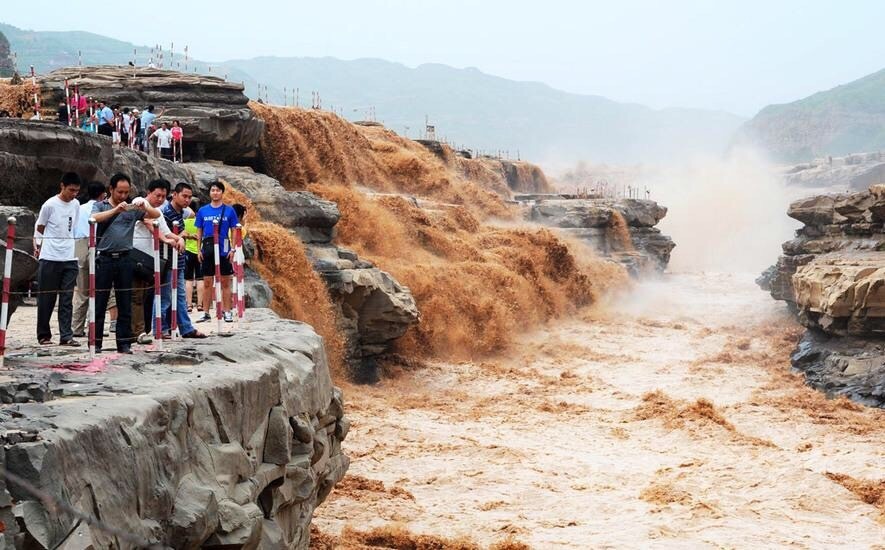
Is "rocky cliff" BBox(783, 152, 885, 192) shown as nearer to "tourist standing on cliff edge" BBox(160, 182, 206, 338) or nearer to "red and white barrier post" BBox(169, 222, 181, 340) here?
"tourist standing on cliff edge" BBox(160, 182, 206, 338)

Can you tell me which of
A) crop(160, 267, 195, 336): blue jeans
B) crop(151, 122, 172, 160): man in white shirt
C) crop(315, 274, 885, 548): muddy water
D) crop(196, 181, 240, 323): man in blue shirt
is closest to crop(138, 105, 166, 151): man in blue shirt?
crop(151, 122, 172, 160): man in white shirt

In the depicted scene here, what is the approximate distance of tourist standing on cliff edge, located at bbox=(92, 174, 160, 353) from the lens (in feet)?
22.4

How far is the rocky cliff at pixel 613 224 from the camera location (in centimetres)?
3431

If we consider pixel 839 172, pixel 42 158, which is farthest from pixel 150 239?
pixel 839 172

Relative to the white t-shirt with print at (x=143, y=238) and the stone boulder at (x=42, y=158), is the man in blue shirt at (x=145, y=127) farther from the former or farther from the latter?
the white t-shirt with print at (x=143, y=238)

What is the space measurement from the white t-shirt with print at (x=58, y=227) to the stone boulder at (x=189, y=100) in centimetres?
1469

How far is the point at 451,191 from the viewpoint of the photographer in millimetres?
31750

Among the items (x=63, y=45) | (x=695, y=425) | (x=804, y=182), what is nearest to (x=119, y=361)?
(x=695, y=425)

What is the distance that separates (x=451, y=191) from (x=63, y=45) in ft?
364

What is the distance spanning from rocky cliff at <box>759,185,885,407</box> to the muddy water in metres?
0.65

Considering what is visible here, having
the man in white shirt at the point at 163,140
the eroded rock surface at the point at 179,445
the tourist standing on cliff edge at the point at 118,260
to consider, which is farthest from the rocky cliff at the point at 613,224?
the tourist standing on cliff edge at the point at 118,260

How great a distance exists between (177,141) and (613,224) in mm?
18858

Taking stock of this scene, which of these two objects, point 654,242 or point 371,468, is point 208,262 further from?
point 654,242

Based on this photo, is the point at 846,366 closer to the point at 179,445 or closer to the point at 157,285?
the point at 157,285
